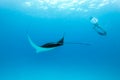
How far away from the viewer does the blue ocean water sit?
23.2ft

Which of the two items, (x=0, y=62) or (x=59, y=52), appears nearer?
(x=0, y=62)

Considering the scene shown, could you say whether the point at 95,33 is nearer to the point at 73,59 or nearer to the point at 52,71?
the point at 73,59

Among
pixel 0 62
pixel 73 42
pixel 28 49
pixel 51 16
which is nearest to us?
pixel 0 62

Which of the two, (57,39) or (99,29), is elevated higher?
(99,29)

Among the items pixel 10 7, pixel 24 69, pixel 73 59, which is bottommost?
pixel 24 69

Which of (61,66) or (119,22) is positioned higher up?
(119,22)

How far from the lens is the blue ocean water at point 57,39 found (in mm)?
7065

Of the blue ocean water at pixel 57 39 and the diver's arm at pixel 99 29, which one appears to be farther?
the diver's arm at pixel 99 29

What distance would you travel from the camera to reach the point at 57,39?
7.28 meters

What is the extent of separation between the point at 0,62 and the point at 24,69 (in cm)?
96

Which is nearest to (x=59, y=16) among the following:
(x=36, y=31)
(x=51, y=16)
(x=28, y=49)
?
(x=51, y=16)

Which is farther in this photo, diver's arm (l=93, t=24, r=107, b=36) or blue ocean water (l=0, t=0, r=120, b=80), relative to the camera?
diver's arm (l=93, t=24, r=107, b=36)

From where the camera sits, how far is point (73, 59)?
8.04 metres

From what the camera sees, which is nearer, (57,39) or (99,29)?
(57,39)
